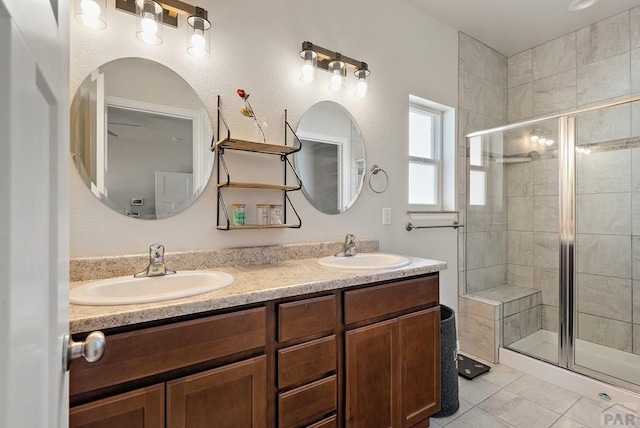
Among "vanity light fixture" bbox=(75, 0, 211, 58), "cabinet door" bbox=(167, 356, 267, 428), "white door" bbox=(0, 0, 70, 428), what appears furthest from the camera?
"vanity light fixture" bbox=(75, 0, 211, 58)

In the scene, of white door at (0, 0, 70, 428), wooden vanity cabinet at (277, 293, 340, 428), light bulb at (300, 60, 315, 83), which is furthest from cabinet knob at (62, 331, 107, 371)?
light bulb at (300, 60, 315, 83)

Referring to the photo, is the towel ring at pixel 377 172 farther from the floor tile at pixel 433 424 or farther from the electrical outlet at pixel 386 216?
the floor tile at pixel 433 424

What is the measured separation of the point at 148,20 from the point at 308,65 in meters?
0.81

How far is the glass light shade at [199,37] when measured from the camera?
4.72 ft

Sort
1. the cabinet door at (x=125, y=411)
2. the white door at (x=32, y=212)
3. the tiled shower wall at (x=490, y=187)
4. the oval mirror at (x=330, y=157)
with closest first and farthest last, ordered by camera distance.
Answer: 1. the white door at (x=32, y=212)
2. the cabinet door at (x=125, y=411)
3. the oval mirror at (x=330, y=157)
4. the tiled shower wall at (x=490, y=187)

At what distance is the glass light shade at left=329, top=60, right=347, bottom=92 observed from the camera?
1.91 metres

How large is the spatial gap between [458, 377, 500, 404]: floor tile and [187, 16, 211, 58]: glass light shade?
247cm

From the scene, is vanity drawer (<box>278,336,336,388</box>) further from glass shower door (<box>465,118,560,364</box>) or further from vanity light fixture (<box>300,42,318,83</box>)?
glass shower door (<box>465,118,560,364</box>)

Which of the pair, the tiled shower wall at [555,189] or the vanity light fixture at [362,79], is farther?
the tiled shower wall at [555,189]

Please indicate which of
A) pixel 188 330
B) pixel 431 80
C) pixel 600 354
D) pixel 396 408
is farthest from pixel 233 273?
pixel 600 354

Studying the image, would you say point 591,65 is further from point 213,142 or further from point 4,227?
point 4,227

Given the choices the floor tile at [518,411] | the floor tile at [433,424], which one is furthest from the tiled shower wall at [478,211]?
the floor tile at [433,424]

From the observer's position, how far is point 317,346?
1.24 metres

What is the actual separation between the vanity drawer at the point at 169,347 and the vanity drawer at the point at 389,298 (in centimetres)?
41
